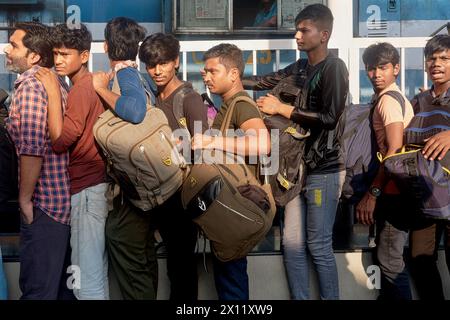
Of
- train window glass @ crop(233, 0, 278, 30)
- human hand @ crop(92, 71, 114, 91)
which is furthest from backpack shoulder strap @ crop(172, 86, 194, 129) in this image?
→ train window glass @ crop(233, 0, 278, 30)

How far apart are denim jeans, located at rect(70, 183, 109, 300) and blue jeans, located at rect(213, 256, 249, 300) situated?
0.61 m

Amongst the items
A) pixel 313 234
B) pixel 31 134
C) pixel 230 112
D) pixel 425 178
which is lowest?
pixel 313 234

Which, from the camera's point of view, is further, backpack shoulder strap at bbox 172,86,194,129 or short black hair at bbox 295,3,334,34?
short black hair at bbox 295,3,334,34

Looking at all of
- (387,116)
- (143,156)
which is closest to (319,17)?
(387,116)

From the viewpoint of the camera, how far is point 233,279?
3.47 meters

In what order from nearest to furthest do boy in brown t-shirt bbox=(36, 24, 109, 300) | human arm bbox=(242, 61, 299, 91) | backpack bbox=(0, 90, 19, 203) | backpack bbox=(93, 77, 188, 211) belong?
1. backpack bbox=(93, 77, 188, 211)
2. boy in brown t-shirt bbox=(36, 24, 109, 300)
3. backpack bbox=(0, 90, 19, 203)
4. human arm bbox=(242, 61, 299, 91)

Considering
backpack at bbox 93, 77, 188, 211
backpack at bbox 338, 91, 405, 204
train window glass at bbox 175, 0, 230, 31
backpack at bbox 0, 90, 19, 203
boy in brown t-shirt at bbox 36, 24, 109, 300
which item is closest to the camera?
backpack at bbox 93, 77, 188, 211

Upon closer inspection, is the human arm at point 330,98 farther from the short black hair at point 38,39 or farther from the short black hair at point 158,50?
the short black hair at point 38,39

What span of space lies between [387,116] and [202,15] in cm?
212

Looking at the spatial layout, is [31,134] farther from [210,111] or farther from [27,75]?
[210,111]

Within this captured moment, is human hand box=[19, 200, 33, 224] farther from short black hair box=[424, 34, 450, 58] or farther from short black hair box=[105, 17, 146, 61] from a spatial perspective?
short black hair box=[424, 34, 450, 58]

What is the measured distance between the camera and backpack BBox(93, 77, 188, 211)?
3.27 metres
